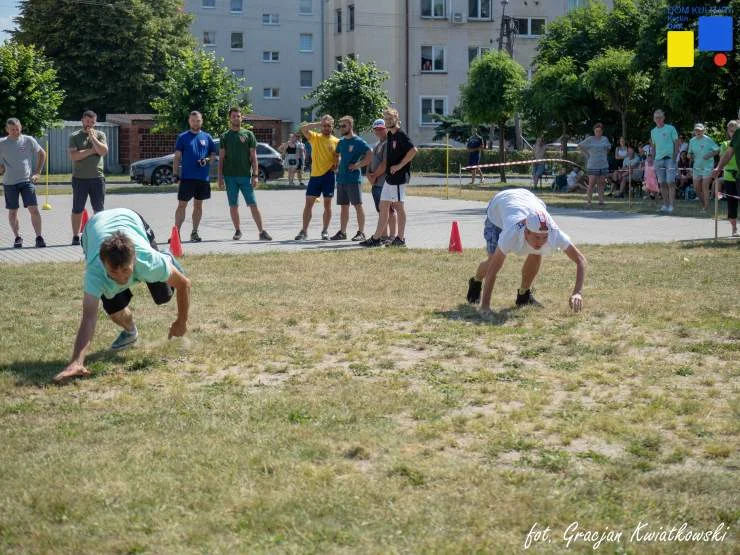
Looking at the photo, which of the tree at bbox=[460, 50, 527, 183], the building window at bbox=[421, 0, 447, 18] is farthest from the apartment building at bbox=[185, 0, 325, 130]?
the tree at bbox=[460, 50, 527, 183]

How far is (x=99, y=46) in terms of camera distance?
6531cm

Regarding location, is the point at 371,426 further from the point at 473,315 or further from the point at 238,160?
the point at 238,160

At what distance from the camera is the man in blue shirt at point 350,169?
17.3 metres

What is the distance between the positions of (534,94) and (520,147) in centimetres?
2687

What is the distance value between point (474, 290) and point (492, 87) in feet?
118

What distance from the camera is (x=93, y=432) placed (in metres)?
6.09

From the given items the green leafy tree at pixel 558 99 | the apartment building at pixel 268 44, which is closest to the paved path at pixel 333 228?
the green leafy tree at pixel 558 99

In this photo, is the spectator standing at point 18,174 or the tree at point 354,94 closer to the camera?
the spectator standing at point 18,174

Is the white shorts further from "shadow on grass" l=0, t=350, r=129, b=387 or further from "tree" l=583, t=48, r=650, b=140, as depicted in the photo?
"tree" l=583, t=48, r=650, b=140

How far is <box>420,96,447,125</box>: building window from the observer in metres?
70.7

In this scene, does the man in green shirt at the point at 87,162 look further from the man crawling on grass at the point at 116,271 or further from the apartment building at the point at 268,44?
the apartment building at the point at 268,44

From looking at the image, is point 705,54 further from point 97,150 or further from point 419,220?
point 97,150

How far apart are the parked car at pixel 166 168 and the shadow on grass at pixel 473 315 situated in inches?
1297

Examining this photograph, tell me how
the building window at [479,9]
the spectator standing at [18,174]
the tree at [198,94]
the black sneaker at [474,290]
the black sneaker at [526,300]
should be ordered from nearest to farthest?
the black sneaker at [526,300] → the black sneaker at [474,290] → the spectator standing at [18,174] → the tree at [198,94] → the building window at [479,9]
